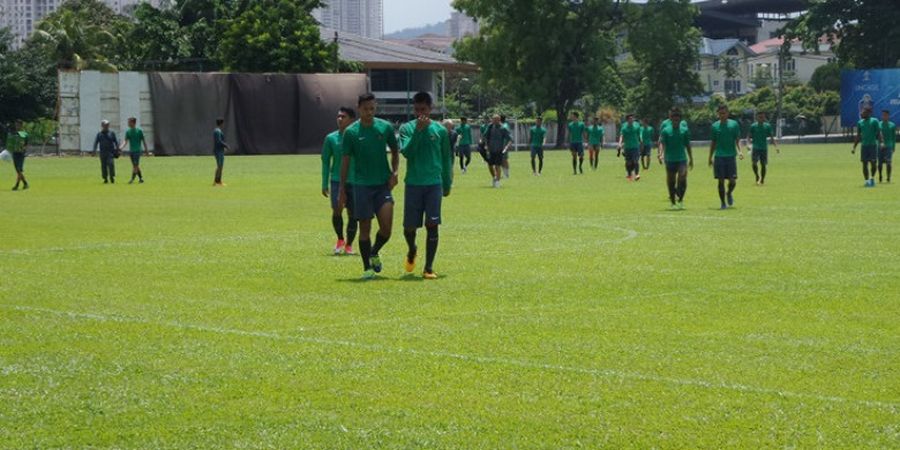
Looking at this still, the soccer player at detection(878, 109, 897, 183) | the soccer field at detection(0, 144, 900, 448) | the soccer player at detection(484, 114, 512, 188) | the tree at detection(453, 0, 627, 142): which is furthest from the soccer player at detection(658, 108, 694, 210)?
the tree at detection(453, 0, 627, 142)

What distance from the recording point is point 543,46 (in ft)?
278

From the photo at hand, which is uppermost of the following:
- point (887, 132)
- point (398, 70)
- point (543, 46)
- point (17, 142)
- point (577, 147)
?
point (543, 46)

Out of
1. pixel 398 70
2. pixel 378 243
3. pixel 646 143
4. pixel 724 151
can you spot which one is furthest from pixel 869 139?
pixel 398 70

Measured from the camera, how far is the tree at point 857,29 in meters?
94.1

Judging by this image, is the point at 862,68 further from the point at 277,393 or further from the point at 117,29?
the point at 277,393

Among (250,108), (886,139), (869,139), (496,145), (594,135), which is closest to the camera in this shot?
(869,139)

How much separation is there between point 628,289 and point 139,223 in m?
12.9

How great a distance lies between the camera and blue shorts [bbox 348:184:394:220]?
50.8 feet

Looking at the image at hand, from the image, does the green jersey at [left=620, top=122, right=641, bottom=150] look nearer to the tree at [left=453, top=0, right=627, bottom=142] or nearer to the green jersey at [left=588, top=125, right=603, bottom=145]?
the green jersey at [left=588, top=125, right=603, bottom=145]

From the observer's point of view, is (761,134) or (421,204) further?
(761,134)

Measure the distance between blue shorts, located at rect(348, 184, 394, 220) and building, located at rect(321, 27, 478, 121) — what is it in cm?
8881

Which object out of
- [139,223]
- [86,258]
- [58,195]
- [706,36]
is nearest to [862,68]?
[706,36]

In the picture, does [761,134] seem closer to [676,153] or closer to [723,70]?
[676,153]

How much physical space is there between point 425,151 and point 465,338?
4.72m
